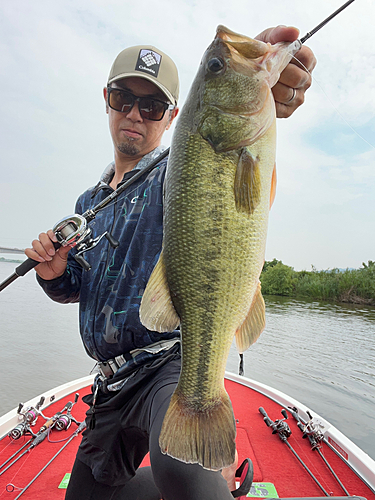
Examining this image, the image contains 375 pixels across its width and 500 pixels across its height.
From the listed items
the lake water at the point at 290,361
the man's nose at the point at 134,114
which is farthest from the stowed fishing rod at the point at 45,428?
the lake water at the point at 290,361

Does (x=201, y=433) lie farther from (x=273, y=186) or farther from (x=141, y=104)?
(x=141, y=104)

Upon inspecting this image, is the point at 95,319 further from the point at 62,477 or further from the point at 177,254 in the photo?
the point at 62,477

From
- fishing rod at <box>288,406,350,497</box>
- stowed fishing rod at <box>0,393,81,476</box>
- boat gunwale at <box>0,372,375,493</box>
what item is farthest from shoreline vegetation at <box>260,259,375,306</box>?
stowed fishing rod at <box>0,393,81,476</box>

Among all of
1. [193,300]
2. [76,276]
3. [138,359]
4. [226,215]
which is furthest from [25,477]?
[226,215]

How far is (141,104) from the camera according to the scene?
244 cm

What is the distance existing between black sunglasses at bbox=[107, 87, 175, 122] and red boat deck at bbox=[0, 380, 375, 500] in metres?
3.53

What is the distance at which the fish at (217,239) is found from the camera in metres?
1.39

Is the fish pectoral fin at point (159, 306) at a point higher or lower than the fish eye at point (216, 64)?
lower

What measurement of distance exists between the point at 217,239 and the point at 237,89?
0.69m

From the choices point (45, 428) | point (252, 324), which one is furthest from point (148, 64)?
point (45, 428)

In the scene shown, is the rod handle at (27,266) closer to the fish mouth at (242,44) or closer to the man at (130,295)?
the man at (130,295)

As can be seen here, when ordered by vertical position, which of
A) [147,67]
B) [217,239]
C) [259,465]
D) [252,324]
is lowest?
[259,465]

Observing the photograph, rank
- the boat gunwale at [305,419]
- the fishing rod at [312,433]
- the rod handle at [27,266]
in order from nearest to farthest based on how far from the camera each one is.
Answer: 1. the rod handle at [27,266]
2. the boat gunwale at [305,419]
3. the fishing rod at [312,433]

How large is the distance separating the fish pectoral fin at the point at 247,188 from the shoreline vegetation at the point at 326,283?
28112 millimetres
